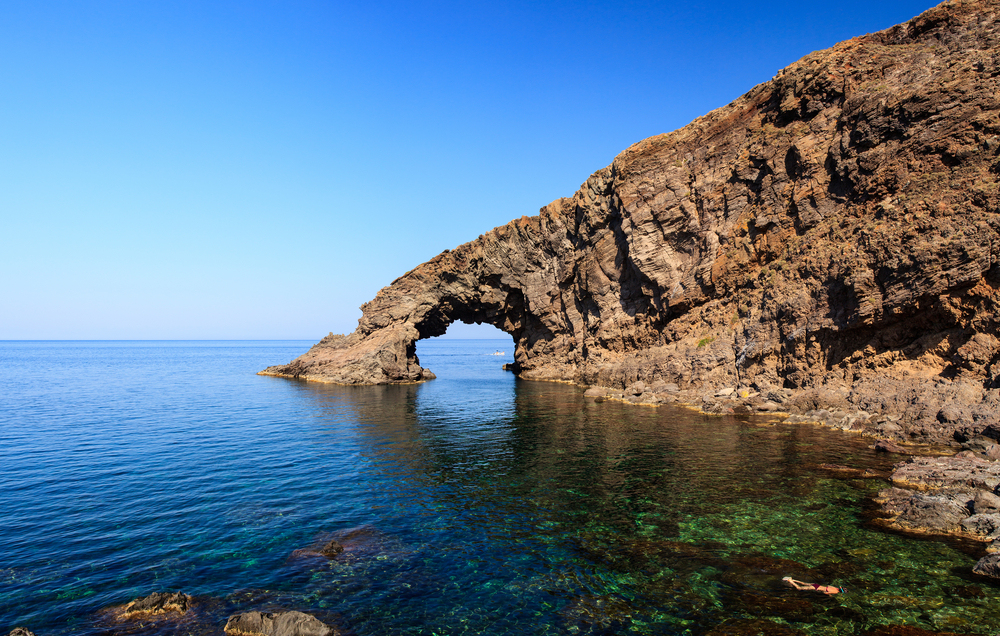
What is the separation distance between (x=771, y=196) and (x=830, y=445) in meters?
28.3

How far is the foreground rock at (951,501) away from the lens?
1542cm

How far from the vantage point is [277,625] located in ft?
36.7

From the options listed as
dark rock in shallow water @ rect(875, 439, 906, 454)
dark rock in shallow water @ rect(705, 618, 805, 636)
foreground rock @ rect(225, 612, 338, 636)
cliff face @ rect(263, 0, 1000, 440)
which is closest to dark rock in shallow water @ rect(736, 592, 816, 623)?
dark rock in shallow water @ rect(705, 618, 805, 636)

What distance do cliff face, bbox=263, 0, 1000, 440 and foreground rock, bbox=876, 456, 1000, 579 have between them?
8.12 meters

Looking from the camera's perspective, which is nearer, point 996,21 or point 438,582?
point 438,582

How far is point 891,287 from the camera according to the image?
33.7m

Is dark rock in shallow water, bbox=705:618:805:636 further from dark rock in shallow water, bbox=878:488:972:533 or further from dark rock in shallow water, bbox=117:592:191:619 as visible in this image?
dark rock in shallow water, bbox=117:592:191:619

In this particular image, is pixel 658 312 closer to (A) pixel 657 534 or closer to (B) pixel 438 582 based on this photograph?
(A) pixel 657 534

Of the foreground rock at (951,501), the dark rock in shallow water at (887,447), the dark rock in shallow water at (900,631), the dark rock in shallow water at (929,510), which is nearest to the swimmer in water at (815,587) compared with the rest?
the dark rock in shallow water at (900,631)

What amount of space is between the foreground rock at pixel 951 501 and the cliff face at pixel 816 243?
26.7 feet

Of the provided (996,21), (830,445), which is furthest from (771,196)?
(830,445)

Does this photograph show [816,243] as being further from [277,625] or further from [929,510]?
[277,625]

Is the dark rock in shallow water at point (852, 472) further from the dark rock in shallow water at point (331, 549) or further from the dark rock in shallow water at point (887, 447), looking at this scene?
the dark rock in shallow water at point (331, 549)

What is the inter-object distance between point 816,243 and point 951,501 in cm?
2967
